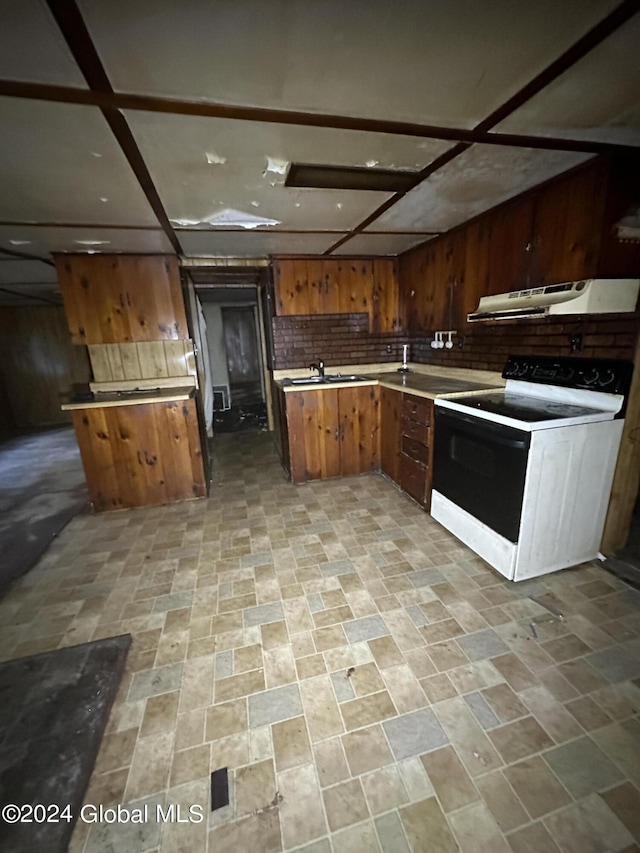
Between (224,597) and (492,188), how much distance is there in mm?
2847

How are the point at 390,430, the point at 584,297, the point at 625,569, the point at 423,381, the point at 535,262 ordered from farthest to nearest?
the point at 390,430 < the point at 423,381 < the point at 535,262 < the point at 625,569 < the point at 584,297

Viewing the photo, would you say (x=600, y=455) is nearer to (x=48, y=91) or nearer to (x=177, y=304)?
(x=48, y=91)

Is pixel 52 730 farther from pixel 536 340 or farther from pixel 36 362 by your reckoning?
pixel 36 362

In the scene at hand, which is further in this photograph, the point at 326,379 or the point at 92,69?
the point at 326,379

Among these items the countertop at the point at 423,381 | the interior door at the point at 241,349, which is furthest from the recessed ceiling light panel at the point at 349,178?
the interior door at the point at 241,349

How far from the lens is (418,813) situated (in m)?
1.03

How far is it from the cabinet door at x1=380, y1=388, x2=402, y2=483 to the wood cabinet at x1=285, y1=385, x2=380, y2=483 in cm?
7

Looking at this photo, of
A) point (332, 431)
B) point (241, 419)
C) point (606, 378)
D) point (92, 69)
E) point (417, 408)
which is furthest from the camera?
point (241, 419)

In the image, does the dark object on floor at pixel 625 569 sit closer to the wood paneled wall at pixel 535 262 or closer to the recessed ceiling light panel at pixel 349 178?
the wood paneled wall at pixel 535 262

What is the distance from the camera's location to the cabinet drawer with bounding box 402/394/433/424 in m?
2.62

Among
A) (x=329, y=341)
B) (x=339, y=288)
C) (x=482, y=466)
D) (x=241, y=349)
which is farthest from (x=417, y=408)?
(x=241, y=349)

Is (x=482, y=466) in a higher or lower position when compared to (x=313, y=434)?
higher

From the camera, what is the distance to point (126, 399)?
2902 millimetres

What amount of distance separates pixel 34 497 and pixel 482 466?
398 centimetres
